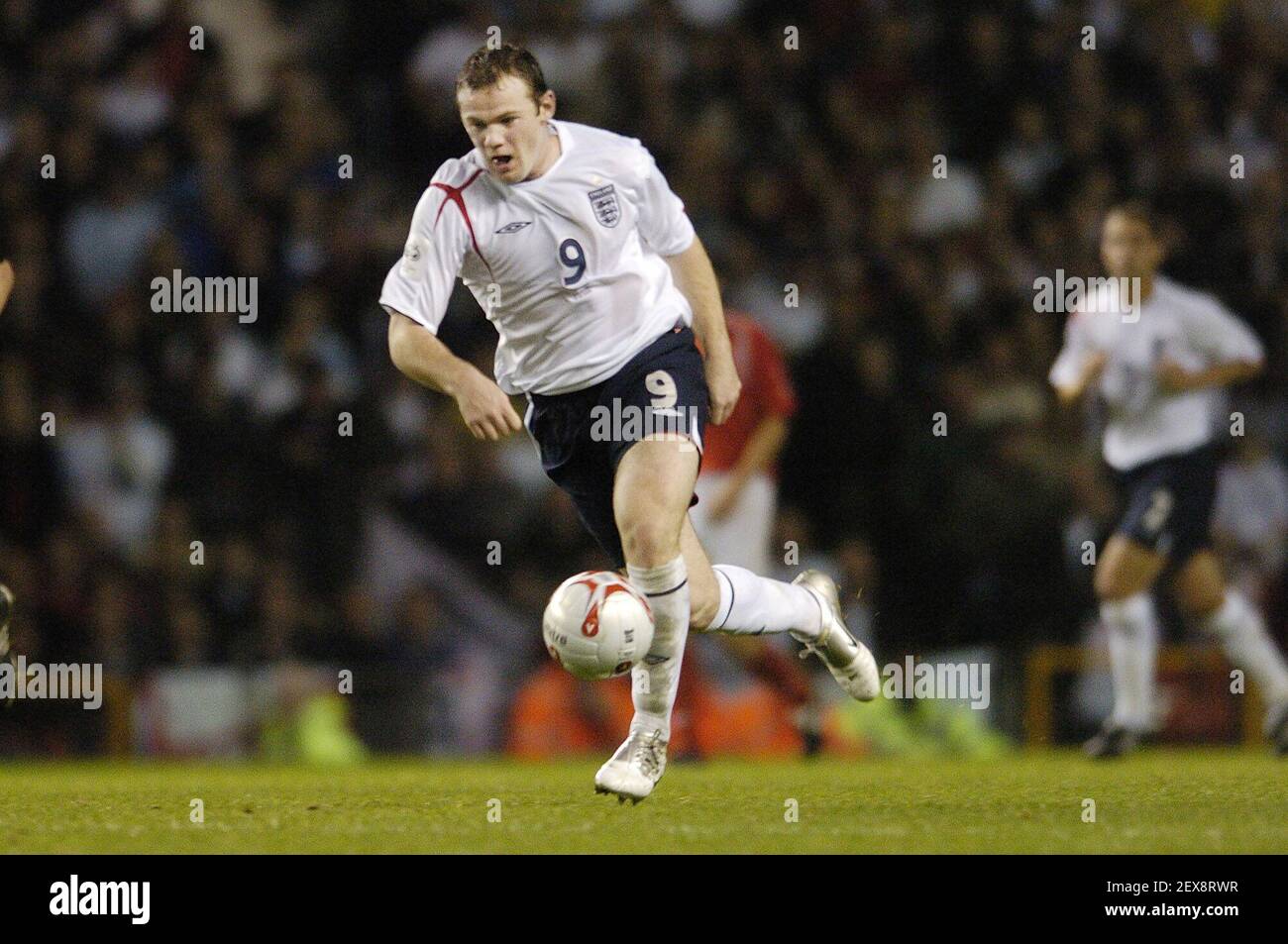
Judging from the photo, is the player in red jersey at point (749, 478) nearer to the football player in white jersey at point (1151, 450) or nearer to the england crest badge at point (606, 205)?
the football player in white jersey at point (1151, 450)

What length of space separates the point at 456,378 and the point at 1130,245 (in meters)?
4.12

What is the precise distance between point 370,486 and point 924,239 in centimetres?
339

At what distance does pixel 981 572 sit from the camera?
986 centimetres

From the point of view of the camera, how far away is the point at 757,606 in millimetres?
5910

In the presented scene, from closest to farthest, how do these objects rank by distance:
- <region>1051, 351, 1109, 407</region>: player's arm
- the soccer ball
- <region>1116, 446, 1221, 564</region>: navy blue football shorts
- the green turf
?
1. the green turf
2. the soccer ball
3. <region>1051, 351, 1109, 407</region>: player's arm
4. <region>1116, 446, 1221, 564</region>: navy blue football shorts

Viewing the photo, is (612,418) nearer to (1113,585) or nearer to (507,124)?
(507,124)

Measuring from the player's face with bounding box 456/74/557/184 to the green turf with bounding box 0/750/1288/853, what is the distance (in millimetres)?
1732

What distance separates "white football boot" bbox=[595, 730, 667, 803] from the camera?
5.29m

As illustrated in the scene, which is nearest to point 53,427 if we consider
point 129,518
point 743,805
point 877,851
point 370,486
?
point 129,518

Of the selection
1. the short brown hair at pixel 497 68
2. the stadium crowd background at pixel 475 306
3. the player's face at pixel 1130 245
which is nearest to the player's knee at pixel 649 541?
the short brown hair at pixel 497 68

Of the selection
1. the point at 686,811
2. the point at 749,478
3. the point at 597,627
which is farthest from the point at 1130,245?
the point at 597,627

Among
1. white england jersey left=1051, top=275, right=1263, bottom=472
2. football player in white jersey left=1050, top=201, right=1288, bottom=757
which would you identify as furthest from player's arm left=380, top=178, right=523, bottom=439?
white england jersey left=1051, top=275, right=1263, bottom=472

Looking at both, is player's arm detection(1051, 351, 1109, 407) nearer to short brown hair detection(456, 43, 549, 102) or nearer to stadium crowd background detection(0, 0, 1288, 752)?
stadium crowd background detection(0, 0, 1288, 752)

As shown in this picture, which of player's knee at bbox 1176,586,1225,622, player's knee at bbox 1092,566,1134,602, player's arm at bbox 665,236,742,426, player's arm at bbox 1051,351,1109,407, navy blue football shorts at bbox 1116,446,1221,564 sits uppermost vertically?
player's arm at bbox 1051,351,1109,407
